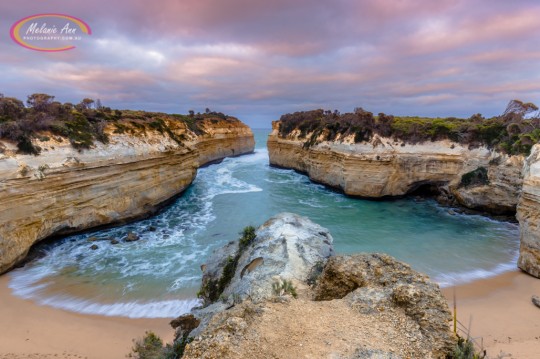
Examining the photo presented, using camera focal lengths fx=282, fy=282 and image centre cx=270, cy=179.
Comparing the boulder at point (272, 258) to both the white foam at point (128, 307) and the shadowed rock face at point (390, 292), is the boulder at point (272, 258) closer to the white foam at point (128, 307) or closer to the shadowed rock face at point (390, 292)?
the shadowed rock face at point (390, 292)

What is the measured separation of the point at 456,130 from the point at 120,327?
85.2 feet

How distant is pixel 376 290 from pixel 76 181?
54.1ft

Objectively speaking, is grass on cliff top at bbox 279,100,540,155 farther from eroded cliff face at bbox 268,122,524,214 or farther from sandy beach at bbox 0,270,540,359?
sandy beach at bbox 0,270,540,359

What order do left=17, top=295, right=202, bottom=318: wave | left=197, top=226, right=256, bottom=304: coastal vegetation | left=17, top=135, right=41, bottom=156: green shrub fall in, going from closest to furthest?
left=197, top=226, right=256, bottom=304: coastal vegetation
left=17, top=295, right=202, bottom=318: wave
left=17, top=135, right=41, bottom=156: green shrub

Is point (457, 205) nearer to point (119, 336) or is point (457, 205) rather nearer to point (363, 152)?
point (363, 152)

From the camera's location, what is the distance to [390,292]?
4945mm

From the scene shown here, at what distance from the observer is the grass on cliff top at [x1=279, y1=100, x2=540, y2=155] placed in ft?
64.6

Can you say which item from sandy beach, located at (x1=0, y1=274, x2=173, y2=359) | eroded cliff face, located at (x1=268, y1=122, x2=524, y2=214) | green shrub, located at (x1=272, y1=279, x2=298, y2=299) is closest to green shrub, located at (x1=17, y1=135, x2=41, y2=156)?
sandy beach, located at (x1=0, y1=274, x2=173, y2=359)

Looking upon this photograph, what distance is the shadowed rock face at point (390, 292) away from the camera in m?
4.23

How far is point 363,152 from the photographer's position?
2525 centimetres

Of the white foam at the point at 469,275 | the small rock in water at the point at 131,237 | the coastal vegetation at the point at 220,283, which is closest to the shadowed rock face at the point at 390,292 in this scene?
the coastal vegetation at the point at 220,283

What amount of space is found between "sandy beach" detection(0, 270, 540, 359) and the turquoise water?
656 millimetres

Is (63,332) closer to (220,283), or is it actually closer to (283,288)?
(220,283)

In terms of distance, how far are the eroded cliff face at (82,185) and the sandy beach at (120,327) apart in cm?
323
